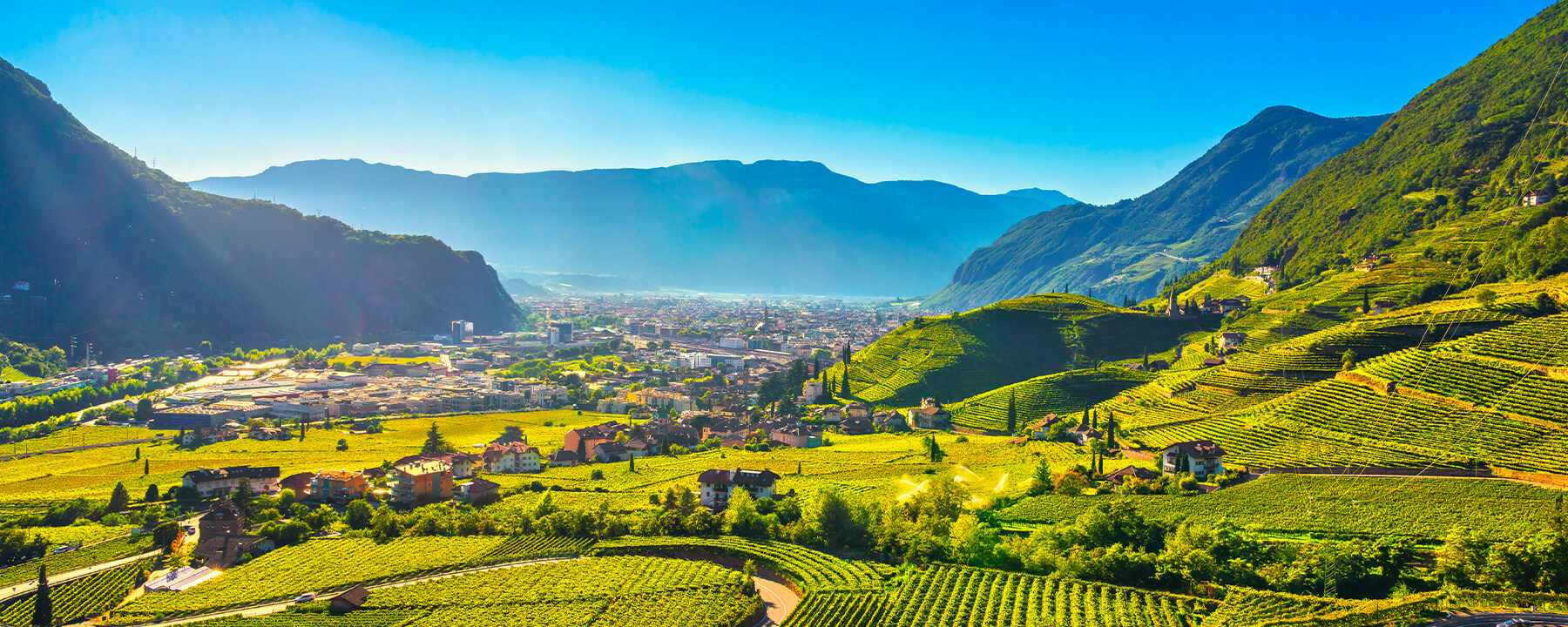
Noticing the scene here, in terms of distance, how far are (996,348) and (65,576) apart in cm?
6897

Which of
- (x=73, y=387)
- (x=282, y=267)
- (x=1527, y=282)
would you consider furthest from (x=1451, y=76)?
(x=282, y=267)

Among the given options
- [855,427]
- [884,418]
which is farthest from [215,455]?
[884,418]

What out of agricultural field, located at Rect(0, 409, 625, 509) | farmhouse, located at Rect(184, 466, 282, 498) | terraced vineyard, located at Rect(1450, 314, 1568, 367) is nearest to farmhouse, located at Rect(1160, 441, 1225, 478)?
terraced vineyard, located at Rect(1450, 314, 1568, 367)

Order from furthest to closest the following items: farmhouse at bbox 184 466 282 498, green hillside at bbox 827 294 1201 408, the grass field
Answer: green hillside at bbox 827 294 1201 408 → farmhouse at bbox 184 466 282 498 → the grass field

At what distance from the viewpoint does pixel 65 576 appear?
3334 centimetres

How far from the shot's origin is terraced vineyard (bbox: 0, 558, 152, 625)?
1152 inches

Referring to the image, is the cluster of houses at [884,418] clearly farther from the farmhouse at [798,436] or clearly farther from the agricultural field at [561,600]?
the agricultural field at [561,600]

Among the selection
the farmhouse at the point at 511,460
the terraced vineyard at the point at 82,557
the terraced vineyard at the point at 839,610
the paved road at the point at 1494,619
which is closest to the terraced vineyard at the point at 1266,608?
the paved road at the point at 1494,619

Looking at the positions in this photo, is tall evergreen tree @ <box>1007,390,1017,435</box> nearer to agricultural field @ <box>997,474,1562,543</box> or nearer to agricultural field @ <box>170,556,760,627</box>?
agricultural field @ <box>997,474,1562,543</box>

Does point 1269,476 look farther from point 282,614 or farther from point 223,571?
point 223,571

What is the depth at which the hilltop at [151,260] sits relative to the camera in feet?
364

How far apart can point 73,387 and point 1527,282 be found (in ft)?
387

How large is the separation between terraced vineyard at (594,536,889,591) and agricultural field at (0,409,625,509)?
26.0 metres

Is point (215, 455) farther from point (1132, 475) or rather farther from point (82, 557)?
point (1132, 475)
